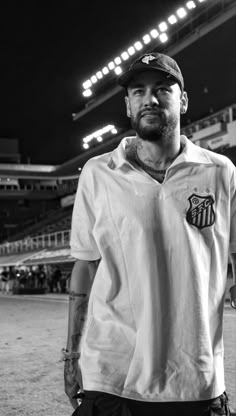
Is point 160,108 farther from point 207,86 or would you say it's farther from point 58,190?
point 58,190

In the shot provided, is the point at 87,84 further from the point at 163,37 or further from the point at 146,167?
the point at 146,167

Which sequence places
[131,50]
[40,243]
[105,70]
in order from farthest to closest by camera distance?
[105,70] < [131,50] < [40,243]

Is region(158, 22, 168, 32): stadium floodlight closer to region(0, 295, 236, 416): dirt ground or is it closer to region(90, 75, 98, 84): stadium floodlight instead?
region(90, 75, 98, 84): stadium floodlight

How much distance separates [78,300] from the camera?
90.2 inches

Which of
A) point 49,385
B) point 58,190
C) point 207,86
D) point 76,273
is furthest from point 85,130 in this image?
point 76,273

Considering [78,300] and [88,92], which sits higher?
[88,92]

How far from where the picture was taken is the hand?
2.19m

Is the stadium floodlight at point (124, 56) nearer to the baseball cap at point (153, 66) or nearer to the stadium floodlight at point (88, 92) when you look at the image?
the stadium floodlight at point (88, 92)

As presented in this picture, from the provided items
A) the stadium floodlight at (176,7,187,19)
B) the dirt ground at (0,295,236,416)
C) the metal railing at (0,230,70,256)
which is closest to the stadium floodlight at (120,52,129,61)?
the stadium floodlight at (176,7,187,19)

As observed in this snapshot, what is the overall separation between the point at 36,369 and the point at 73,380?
490cm

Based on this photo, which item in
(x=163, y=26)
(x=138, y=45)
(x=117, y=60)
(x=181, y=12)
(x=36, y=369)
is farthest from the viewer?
(x=117, y=60)

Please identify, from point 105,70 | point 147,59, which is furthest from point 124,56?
point 147,59

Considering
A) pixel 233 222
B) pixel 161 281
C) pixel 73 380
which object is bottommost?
pixel 73 380

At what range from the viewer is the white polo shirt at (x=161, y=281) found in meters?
1.87
